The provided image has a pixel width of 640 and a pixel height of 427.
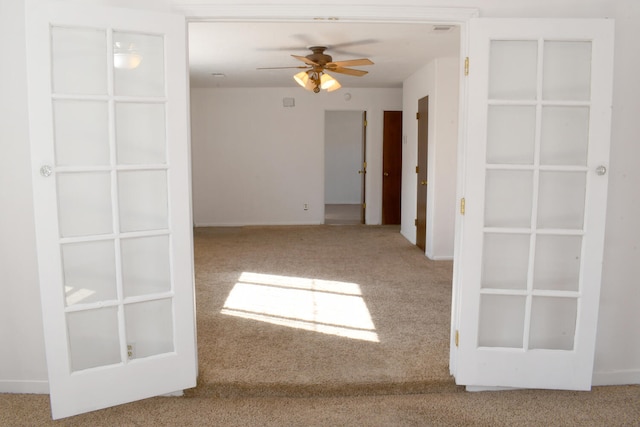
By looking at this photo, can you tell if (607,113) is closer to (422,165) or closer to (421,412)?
(421,412)

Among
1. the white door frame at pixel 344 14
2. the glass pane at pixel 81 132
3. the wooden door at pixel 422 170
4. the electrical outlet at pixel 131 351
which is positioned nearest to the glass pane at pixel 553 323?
the white door frame at pixel 344 14

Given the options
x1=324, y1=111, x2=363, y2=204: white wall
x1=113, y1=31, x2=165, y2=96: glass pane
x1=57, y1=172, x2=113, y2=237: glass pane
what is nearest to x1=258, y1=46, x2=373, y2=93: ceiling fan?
x1=113, y1=31, x2=165, y2=96: glass pane

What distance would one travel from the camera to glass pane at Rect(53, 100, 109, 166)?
266 centimetres

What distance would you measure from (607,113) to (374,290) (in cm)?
284

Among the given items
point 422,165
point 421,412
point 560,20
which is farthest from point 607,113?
point 422,165

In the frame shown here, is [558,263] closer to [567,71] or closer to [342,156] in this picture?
[567,71]

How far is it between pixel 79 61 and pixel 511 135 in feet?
7.48

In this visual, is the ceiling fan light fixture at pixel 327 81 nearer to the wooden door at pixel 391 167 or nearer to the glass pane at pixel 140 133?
the glass pane at pixel 140 133

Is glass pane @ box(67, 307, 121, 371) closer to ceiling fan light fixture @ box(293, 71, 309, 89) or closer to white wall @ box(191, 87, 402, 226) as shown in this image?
ceiling fan light fixture @ box(293, 71, 309, 89)

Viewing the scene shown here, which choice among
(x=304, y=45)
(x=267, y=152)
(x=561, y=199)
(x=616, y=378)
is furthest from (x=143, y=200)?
(x=267, y=152)

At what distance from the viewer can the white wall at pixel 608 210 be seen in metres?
2.94

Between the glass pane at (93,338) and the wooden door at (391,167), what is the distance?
23.1ft

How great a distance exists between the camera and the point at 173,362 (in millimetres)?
2975

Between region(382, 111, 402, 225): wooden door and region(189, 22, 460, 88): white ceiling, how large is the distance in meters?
1.46
